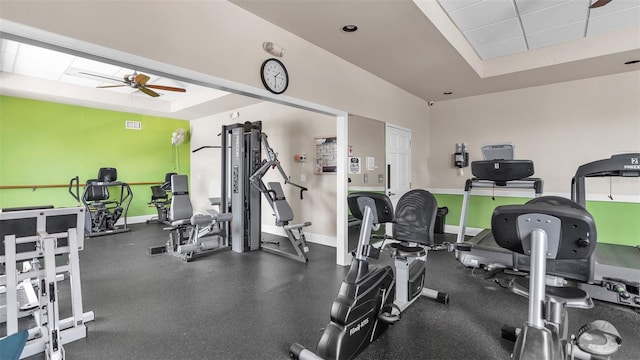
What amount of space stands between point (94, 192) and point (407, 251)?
21.7ft

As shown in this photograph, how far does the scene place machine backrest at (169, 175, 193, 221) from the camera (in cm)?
461

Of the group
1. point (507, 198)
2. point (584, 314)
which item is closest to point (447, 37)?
point (584, 314)

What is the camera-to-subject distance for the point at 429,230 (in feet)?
8.39

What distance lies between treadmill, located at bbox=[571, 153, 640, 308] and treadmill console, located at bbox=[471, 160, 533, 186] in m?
0.54

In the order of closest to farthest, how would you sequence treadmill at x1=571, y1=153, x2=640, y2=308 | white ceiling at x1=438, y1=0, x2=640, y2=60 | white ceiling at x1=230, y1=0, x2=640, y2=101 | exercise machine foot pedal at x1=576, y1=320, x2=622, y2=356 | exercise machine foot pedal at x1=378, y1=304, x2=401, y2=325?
1. exercise machine foot pedal at x1=576, y1=320, x2=622, y2=356
2. exercise machine foot pedal at x1=378, y1=304, x2=401, y2=325
3. treadmill at x1=571, y1=153, x2=640, y2=308
4. white ceiling at x1=230, y1=0, x2=640, y2=101
5. white ceiling at x1=438, y1=0, x2=640, y2=60

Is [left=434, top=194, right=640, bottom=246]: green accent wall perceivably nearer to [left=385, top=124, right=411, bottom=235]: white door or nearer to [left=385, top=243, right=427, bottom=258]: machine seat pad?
[left=385, top=124, right=411, bottom=235]: white door

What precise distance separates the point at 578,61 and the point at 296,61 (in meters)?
3.78

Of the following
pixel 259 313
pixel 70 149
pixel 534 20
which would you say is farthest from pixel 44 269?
pixel 70 149

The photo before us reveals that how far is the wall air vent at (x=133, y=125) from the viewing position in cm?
716

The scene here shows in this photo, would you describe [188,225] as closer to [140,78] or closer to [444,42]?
[140,78]

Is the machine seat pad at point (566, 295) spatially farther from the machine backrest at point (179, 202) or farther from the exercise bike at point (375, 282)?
the machine backrest at point (179, 202)

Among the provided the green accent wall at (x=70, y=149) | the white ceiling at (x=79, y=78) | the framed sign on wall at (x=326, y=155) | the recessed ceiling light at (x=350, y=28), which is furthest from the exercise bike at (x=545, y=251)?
the green accent wall at (x=70, y=149)

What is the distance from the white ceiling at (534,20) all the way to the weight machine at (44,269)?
403 centimetres

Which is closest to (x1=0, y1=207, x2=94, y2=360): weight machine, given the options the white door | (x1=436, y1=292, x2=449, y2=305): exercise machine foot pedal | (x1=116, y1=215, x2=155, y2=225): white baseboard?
(x1=436, y1=292, x2=449, y2=305): exercise machine foot pedal
